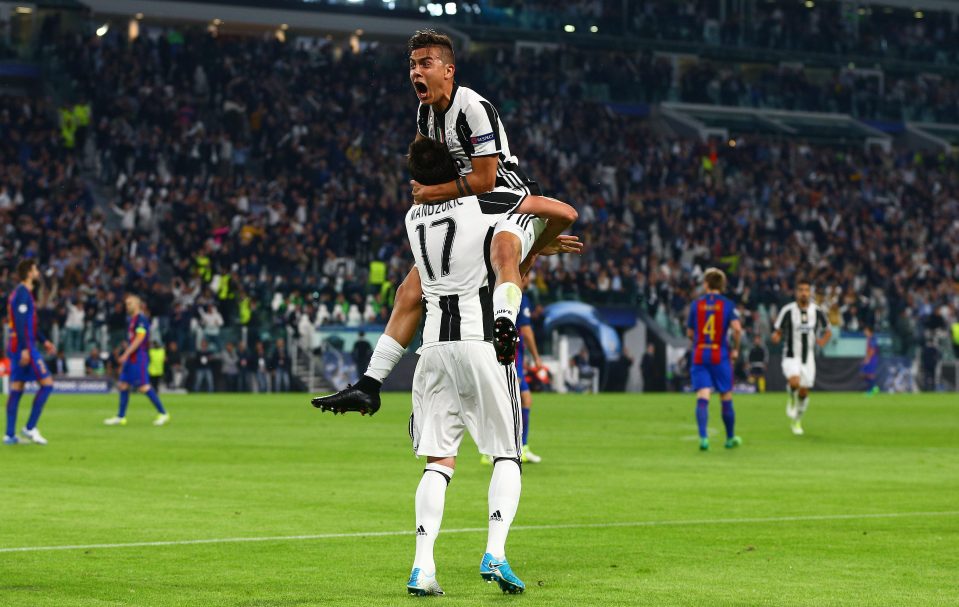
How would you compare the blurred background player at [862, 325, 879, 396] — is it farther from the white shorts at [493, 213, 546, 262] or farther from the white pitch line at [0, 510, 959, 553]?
the white shorts at [493, 213, 546, 262]

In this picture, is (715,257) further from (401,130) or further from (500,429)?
(500,429)

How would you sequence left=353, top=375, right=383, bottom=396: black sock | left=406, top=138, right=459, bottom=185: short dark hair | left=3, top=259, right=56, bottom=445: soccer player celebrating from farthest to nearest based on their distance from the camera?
left=3, top=259, right=56, bottom=445: soccer player celebrating, left=353, top=375, right=383, bottom=396: black sock, left=406, top=138, right=459, bottom=185: short dark hair

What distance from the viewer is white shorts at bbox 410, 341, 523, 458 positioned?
8109 millimetres

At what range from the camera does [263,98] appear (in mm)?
50844

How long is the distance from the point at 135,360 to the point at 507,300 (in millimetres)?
19221

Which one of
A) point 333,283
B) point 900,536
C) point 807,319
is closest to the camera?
point 900,536

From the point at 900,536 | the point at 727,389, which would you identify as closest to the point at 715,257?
the point at 727,389

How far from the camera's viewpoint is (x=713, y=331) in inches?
835

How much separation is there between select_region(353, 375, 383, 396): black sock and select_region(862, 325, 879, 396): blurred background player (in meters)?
40.5

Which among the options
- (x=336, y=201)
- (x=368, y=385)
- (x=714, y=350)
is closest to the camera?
(x=368, y=385)

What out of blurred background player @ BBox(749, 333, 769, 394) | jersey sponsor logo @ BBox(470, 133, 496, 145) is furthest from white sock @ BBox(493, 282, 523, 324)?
blurred background player @ BBox(749, 333, 769, 394)

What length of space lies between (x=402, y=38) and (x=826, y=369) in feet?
77.6

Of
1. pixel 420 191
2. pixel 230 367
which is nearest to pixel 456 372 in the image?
pixel 420 191

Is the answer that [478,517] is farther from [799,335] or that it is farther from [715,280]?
[799,335]
